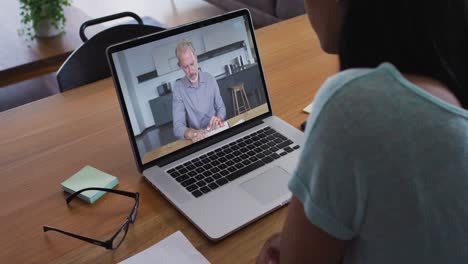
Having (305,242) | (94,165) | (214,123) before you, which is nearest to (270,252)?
(305,242)

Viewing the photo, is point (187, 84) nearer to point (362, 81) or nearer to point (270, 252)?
point (270, 252)

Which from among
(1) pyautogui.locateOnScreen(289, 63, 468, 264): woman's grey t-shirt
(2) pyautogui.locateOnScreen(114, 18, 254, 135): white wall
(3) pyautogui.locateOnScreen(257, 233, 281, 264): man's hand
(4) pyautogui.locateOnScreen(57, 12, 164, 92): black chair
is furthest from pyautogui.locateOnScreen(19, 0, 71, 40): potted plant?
(1) pyautogui.locateOnScreen(289, 63, 468, 264): woman's grey t-shirt

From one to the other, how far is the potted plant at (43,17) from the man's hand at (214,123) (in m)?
1.49

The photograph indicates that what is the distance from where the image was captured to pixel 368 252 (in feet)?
1.95

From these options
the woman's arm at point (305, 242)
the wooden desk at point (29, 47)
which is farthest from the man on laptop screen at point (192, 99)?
the wooden desk at point (29, 47)

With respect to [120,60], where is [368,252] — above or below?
below

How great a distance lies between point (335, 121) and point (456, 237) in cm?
22

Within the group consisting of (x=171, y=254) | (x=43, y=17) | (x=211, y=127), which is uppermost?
(x=43, y=17)

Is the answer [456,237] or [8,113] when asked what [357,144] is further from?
[8,113]

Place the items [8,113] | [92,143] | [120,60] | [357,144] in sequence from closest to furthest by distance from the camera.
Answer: [357,144] < [120,60] < [92,143] < [8,113]

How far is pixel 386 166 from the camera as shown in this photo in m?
0.52

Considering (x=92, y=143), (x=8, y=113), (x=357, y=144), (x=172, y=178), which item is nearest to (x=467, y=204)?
(x=357, y=144)

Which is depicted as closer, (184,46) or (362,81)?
(362,81)

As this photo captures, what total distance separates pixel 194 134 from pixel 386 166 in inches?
24.0
